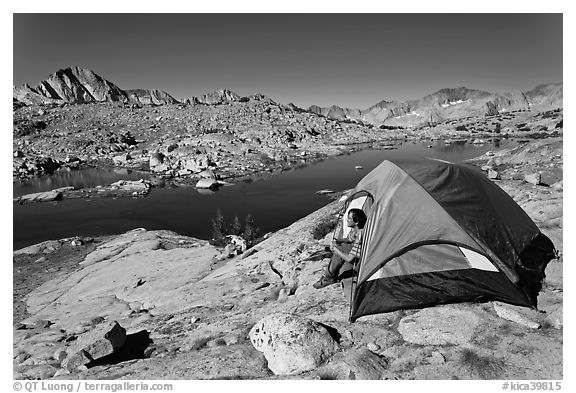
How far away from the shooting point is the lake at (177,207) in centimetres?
2680

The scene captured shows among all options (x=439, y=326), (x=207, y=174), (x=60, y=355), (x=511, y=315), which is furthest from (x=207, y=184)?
(x=511, y=315)

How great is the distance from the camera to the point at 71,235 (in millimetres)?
25641

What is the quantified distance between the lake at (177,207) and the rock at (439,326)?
1911 centimetres

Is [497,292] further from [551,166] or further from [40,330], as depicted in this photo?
[551,166]

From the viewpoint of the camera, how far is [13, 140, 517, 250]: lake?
87.9 ft

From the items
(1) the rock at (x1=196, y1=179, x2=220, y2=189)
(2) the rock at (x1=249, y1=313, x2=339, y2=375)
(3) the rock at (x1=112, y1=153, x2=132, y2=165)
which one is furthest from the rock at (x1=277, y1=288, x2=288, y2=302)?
(3) the rock at (x1=112, y1=153, x2=132, y2=165)

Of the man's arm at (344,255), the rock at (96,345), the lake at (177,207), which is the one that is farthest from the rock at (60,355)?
the lake at (177,207)

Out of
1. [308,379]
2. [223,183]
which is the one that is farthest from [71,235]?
[308,379]

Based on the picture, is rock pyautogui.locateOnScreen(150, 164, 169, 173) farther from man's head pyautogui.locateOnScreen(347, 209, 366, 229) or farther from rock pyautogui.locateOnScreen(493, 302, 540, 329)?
rock pyautogui.locateOnScreen(493, 302, 540, 329)

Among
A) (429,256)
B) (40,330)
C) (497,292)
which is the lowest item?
(40,330)

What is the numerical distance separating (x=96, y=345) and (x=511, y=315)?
Result: 25.5 feet

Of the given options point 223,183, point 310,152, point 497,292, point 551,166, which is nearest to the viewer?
point 497,292

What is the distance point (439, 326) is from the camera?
18.1ft

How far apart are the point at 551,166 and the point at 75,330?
25.8 metres
